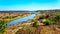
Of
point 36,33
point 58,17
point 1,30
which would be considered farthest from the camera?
point 58,17

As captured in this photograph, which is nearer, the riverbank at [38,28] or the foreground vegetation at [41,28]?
the riverbank at [38,28]

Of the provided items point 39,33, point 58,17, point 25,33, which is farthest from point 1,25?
point 58,17

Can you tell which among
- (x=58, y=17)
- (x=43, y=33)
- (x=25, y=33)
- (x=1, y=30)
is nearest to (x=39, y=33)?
(x=43, y=33)

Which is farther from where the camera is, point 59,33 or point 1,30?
point 1,30

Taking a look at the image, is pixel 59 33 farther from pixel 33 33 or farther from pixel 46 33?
pixel 33 33

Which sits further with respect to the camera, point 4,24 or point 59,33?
point 4,24

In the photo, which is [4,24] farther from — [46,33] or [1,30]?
[46,33]

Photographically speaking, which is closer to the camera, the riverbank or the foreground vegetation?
the riverbank

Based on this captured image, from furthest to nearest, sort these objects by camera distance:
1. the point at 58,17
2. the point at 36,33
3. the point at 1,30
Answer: the point at 58,17
the point at 1,30
the point at 36,33
